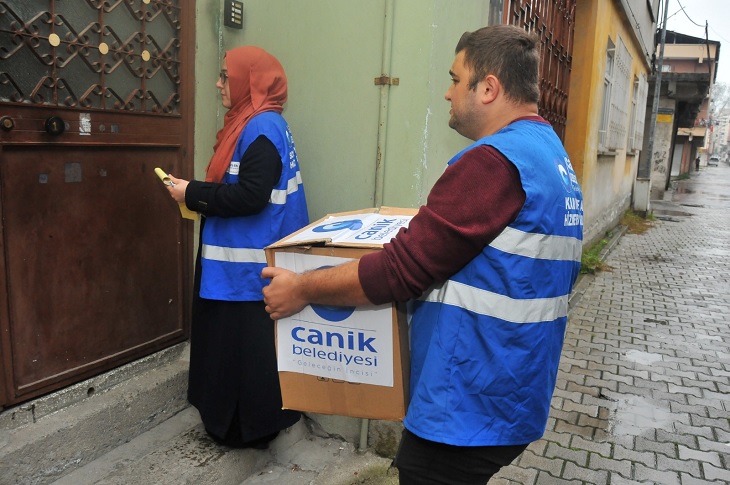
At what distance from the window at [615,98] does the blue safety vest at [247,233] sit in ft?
24.4

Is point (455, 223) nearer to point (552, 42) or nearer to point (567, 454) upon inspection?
point (567, 454)

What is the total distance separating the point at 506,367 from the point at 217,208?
1.41 meters

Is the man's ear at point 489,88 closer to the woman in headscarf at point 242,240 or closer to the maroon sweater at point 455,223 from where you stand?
the maroon sweater at point 455,223

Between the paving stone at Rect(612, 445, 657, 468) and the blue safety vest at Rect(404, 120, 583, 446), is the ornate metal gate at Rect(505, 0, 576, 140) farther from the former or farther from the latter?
the blue safety vest at Rect(404, 120, 583, 446)

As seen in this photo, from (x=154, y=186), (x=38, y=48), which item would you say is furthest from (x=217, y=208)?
(x=38, y=48)

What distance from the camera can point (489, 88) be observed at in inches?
62.5

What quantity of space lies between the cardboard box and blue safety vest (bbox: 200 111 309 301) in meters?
0.84

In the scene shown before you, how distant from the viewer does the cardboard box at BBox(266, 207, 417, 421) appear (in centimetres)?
163

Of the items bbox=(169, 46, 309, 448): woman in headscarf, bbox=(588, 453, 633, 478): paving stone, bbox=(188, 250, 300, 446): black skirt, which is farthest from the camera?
bbox=(588, 453, 633, 478): paving stone

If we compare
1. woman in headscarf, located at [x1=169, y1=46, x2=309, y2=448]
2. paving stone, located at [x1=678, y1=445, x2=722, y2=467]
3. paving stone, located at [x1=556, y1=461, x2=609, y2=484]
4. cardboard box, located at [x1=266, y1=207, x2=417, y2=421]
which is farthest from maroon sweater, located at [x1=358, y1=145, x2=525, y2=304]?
paving stone, located at [x1=678, y1=445, x2=722, y2=467]

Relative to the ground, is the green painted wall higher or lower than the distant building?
lower

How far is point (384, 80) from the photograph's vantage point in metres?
2.93

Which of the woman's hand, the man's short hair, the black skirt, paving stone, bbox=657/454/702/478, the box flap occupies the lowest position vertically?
paving stone, bbox=657/454/702/478

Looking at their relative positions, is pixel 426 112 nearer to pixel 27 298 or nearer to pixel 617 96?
pixel 27 298
